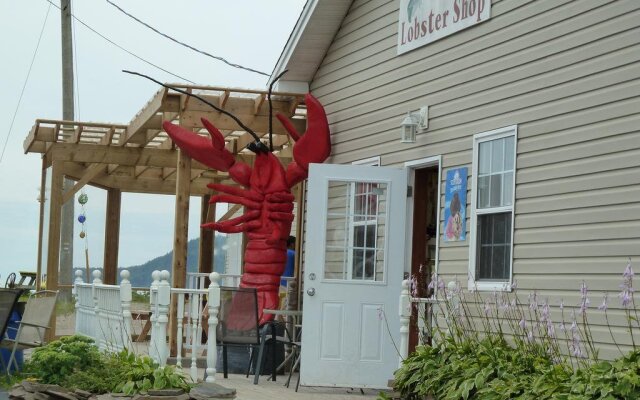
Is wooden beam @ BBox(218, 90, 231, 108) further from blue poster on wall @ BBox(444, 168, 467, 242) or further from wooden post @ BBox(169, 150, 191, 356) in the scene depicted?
blue poster on wall @ BBox(444, 168, 467, 242)

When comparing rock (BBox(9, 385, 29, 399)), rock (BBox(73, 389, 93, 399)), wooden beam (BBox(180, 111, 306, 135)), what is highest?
wooden beam (BBox(180, 111, 306, 135))

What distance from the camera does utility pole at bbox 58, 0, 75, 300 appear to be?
86.0 ft

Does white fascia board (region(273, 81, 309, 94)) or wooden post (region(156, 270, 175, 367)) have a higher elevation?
white fascia board (region(273, 81, 309, 94))

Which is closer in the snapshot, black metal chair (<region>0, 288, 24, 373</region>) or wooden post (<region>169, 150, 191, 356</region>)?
black metal chair (<region>0, 288, 24, 373</region>)

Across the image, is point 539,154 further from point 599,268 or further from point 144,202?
point 144,202

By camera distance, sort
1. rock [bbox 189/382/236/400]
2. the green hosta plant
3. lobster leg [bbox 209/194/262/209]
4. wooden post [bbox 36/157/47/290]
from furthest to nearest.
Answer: wooden post [bbox 36/157/47/290] → lobster leg [bbox 209/194/262/209] → the green hosta plant → rock [bbox 189/382/236/400]

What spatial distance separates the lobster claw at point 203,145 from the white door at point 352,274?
6.97 feet

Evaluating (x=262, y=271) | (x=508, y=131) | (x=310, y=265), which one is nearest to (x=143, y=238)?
(x=262, y=271)

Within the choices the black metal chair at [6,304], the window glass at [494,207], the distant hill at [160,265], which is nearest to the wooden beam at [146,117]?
the black metal chair at [6,304]

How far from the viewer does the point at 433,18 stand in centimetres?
1184

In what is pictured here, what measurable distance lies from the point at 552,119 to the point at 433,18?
8.31 feet

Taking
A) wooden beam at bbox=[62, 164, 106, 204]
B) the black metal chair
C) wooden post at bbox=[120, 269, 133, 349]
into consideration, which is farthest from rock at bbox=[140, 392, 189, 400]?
wooden beam at bbox=[62, 164, 106, 204]

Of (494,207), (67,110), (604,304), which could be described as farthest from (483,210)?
(67,110)

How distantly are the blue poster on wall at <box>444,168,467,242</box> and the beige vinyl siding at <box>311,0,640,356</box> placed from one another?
0.28 ft
